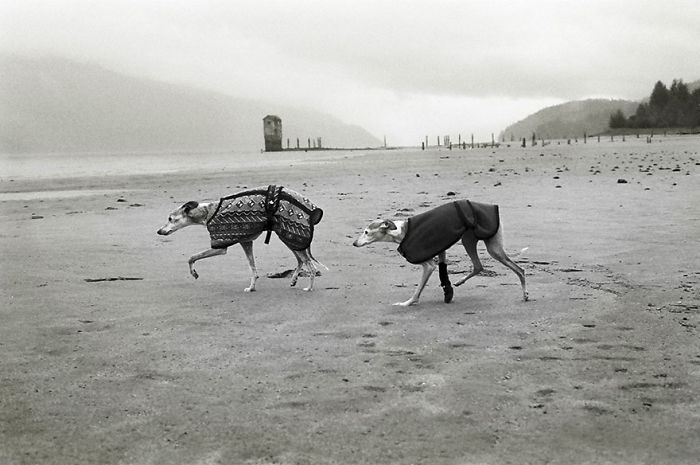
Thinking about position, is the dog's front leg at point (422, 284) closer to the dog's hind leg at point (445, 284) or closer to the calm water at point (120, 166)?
the dog's hind leg at point (445, 284)

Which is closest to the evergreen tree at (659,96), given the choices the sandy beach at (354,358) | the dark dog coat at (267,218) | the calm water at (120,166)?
the calm water at (120,166)

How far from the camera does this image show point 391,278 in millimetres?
9609

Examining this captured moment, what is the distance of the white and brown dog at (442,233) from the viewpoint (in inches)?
314

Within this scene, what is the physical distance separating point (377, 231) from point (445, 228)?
2.79 ft

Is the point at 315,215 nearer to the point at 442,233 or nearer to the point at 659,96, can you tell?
the point at 442,233

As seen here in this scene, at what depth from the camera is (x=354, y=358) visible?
6.01 meters

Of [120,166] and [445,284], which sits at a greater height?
[120,166]

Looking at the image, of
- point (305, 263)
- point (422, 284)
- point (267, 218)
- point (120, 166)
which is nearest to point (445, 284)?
point (422, 284)

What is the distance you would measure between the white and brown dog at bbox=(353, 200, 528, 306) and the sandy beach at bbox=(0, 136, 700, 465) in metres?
0.40

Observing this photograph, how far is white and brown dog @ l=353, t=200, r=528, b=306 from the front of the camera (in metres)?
7.98

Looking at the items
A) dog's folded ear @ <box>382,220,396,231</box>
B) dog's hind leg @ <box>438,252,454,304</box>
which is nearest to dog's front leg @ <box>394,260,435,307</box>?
dog's hind leg @ <box>438,252,454,304</box>

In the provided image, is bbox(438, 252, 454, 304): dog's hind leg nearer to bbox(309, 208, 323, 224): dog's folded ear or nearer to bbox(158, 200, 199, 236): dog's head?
bbox(309, 208, 323, 224): dog's folded ear

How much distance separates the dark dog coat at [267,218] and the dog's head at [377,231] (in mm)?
941

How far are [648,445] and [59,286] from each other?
24.7 ft
